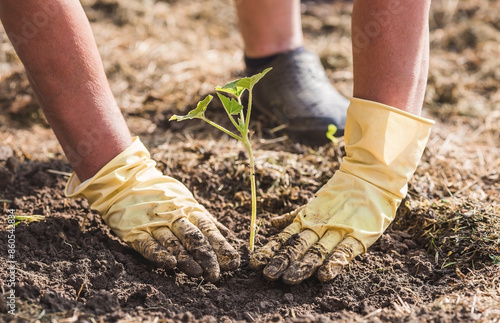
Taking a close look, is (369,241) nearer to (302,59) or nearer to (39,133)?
(302,59)

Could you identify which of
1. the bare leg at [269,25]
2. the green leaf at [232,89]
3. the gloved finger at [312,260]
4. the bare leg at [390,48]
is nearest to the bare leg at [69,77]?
the green leaf at [232,89]

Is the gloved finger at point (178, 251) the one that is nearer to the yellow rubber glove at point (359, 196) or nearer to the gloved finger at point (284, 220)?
the yellow rubber glove at point (359, 196)

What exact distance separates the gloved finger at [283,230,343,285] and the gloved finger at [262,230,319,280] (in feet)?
0.06

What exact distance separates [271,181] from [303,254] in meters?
0.59

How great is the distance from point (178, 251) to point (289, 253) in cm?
35

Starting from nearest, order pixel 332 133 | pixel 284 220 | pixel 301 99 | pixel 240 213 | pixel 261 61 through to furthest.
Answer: pixel 284 220, pixel 240 213, pixel 332 133, pixel 301 99, pixel 261 61

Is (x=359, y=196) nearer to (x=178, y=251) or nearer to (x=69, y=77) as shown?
(x=178, y=251)

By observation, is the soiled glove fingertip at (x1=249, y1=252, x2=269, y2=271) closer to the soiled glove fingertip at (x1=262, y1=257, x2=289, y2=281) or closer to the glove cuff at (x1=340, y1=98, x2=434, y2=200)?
the soiled glove fingertip at (x1=262, y1=257, x2=289, y2=281)

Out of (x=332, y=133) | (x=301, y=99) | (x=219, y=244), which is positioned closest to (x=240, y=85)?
(x=219, y=244)

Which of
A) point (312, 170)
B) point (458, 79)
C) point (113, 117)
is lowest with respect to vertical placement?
point (458, 79)

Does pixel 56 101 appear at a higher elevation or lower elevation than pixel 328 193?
higher

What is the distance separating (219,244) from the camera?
172 centimetres

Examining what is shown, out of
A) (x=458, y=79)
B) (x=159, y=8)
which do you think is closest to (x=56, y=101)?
(x=458, y=79)

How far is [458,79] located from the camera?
3730 mm
